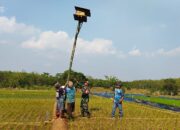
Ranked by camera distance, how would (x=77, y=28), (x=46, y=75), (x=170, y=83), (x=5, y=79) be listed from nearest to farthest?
(x=77, y=28) < (x=170, y=83) < (x=5, y=79) < (x=46, y=75)

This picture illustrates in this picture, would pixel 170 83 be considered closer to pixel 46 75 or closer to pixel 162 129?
pixel 46 75

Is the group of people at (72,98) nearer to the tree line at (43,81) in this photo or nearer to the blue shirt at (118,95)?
the blue shirt at (118,95)

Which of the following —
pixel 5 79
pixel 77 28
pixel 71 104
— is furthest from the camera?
pixel 5 79

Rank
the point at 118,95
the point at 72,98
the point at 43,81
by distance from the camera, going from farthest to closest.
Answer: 1. the point at 43,81
2. the point at 118,95
3. the point at 72,98

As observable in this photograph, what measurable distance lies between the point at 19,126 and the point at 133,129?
4.06m

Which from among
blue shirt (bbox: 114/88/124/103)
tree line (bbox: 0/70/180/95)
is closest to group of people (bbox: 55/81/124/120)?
blue shirt (bbox: 114/88/124/103)

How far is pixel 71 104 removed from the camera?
54.4 ft

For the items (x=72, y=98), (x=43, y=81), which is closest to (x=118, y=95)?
(x=72, y=98)

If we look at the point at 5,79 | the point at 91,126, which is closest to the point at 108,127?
the point at 91,126

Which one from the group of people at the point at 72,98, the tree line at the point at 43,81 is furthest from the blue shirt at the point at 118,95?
the tree line at the point at 43,81

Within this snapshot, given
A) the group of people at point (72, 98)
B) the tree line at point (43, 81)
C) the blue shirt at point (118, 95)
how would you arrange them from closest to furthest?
the group of people at point (72, 98) → the blue shirt at point (118, 95) → the tree line at point (43, 81)

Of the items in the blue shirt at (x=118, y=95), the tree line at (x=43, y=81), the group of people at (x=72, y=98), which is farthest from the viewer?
the tree line at (x=43, y=81)

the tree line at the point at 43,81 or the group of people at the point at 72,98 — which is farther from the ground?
the tree line at the point at 43,81

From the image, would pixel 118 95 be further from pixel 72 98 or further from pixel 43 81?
pixel 43 81
